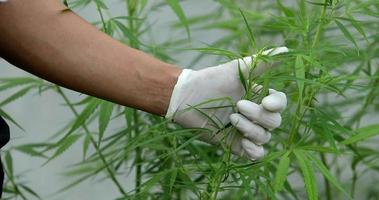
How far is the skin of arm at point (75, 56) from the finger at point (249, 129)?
127mm

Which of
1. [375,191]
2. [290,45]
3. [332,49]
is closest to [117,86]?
[332,49]

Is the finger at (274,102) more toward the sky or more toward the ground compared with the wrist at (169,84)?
more toward the ground

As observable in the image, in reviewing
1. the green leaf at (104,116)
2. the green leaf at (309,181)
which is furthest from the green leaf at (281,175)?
the green leaf at (104,116)

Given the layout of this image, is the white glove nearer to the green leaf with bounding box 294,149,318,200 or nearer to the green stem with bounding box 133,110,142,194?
the green leaf with bounding box 294,149,318,200

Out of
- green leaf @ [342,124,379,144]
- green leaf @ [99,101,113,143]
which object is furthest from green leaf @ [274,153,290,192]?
green leaf @ [99,101,113,143]

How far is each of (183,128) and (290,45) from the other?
454 mm

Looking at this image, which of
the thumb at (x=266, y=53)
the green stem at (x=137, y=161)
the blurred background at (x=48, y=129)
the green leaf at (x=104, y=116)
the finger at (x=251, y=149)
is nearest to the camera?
the thumb at (x=266, y=53)

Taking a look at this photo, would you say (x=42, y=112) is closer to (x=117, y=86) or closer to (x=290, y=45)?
(x=290, y=45)

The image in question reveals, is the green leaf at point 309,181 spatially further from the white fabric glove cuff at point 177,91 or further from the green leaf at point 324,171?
the white fabric glove cuff at point 177,91

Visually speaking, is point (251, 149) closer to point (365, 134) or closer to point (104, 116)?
point (365, 134)

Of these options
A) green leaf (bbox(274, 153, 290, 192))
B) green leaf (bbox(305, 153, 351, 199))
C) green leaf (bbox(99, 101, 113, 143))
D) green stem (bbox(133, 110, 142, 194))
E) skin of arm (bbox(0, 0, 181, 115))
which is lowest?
green leaf (bbox(305, 153, 351, 199))

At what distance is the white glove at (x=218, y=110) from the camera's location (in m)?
1.55

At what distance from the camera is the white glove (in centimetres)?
155

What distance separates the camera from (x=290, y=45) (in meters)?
1.97
